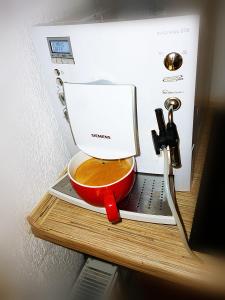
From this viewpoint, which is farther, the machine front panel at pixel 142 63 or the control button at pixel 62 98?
the control button at pixel 62 98

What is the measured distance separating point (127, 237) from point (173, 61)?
1.15ft

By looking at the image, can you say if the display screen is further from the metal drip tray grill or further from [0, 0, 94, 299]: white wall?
the metal drip tray grill

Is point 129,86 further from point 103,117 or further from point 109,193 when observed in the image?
point 109,193

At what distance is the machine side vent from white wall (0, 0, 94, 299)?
0.50 ft

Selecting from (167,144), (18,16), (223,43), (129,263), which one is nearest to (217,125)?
(223,43)

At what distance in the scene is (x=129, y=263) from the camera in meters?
0.50

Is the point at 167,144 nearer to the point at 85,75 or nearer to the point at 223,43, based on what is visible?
the point at 85,75

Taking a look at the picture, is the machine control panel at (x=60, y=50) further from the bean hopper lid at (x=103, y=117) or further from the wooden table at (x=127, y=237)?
the wooden table at (x=127, y=237)

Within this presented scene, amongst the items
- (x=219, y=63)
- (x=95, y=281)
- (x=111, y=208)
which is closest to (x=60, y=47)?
(x=111, y=208)

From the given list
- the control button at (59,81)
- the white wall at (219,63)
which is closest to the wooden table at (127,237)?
the control button at (59,81)

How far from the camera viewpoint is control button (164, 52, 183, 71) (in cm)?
44

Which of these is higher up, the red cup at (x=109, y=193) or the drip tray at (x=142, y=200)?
the red cup at (x=109, y=193)

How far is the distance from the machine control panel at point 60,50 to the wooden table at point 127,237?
0.32 m

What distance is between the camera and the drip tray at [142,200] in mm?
522
